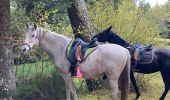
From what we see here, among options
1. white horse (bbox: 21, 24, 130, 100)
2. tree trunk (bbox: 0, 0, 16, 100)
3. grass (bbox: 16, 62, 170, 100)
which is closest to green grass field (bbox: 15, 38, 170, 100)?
grass (bbox: 16, 62, 170, 100)

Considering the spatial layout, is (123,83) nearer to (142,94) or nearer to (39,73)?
(39,73)

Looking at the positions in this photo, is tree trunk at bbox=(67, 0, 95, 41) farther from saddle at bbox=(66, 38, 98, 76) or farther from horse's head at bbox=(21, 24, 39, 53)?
horse's head at bbox=(21, 24, 39, 53)

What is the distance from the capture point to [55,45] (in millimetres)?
6902

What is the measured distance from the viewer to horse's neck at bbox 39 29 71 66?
6841mm

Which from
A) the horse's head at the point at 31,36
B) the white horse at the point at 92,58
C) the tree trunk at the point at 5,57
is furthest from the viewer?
the tree trunk at the point at 5,57

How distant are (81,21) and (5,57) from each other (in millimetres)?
2667

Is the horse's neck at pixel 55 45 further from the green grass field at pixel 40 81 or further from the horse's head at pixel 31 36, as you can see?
the green grass field at pixel 40 81

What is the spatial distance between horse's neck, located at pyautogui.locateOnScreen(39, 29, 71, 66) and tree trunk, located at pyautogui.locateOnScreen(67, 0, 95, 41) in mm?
2436

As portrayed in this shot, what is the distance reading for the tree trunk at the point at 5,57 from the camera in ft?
24.6

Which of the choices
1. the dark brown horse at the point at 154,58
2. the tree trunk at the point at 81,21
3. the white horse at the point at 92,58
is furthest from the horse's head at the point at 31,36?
the tree trunk at the point at 81,21

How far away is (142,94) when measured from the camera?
988 cm

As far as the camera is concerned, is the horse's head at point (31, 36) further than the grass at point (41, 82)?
No

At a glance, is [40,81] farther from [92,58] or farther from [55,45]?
[92,58]

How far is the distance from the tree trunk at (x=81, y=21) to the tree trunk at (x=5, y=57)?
91.8 inches
